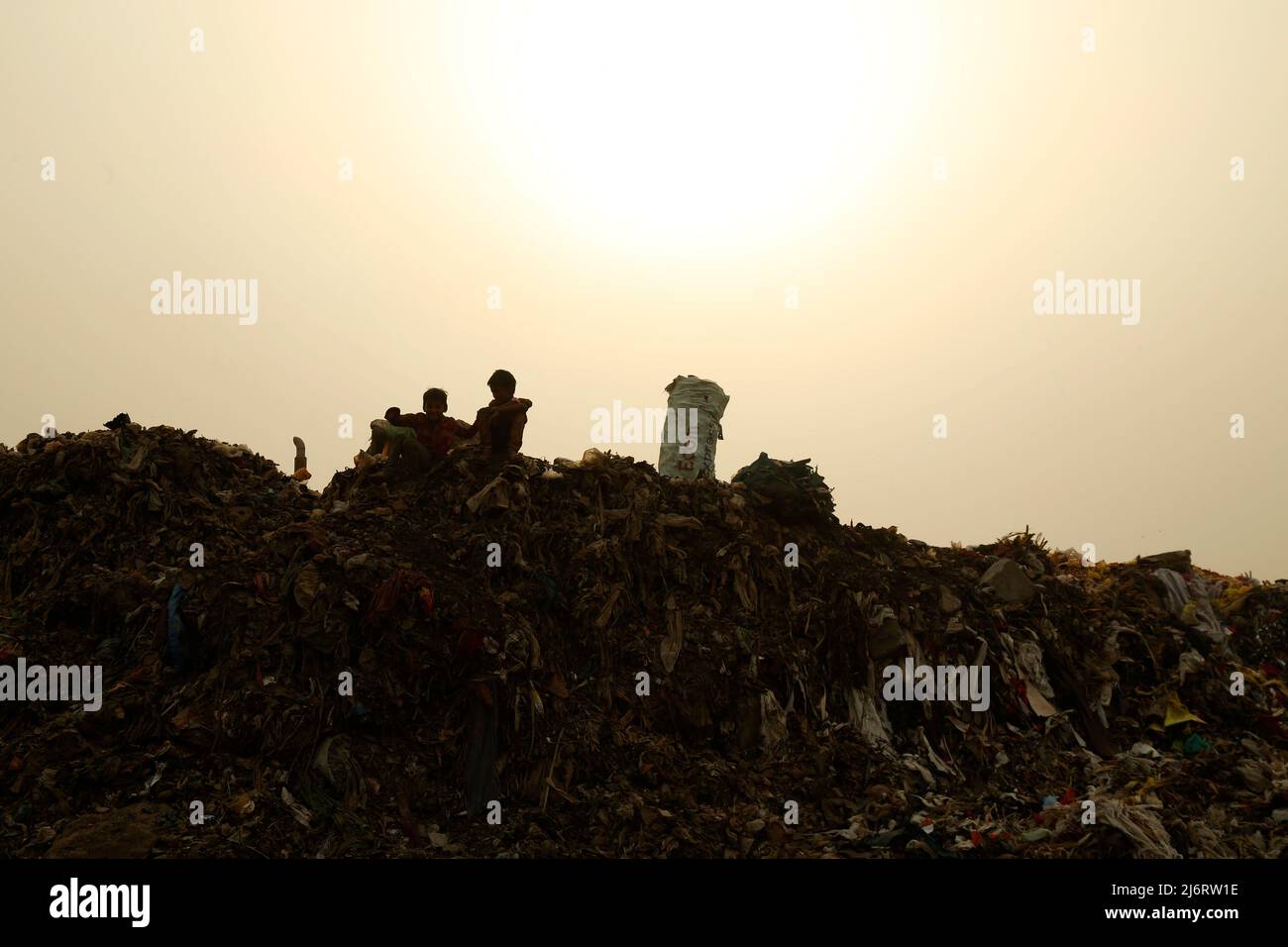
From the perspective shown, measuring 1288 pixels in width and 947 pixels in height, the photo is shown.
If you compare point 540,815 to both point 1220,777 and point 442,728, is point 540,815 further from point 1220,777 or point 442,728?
point 1220,777

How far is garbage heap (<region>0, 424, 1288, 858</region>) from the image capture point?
8055mm

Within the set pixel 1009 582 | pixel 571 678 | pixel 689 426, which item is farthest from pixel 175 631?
pixel 1009 582

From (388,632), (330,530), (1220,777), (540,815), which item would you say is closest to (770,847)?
(540,815)

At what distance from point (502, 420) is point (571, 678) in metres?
3.47

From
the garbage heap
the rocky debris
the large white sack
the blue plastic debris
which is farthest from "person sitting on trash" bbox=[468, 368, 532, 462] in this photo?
the rocky debris

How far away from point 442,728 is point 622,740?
1827 millimetres

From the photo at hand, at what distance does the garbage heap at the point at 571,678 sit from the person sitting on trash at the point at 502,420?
35cm

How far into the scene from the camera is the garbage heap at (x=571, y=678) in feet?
26.4

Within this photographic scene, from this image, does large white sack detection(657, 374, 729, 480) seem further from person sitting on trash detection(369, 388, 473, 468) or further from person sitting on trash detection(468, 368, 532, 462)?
person sitting on trash detection(369, 388, 473, 468)

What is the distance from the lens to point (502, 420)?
1134 centimetres

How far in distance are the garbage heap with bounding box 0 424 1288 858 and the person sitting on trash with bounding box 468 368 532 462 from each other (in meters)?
0.35

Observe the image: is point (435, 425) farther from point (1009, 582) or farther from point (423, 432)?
point (1009, 582)

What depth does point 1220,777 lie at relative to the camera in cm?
938
